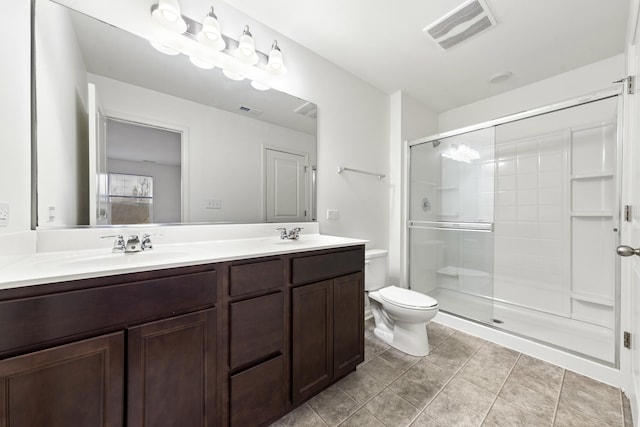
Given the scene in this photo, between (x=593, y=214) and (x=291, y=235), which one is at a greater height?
(x=593, y=214)

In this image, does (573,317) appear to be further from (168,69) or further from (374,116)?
(168,69)

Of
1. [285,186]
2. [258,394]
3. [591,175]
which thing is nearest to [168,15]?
[285,186]

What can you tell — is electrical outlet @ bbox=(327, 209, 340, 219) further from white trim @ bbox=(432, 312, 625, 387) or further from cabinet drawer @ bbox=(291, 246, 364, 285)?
white trim @ bbox=(432, 312, 625, 387)

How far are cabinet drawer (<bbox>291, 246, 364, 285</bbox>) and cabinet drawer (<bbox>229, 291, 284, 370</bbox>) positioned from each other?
0.14 metres

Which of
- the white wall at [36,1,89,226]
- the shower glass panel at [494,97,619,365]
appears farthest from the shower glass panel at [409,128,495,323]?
the white wall at [36,1,89,226]

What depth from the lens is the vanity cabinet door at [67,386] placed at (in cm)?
64

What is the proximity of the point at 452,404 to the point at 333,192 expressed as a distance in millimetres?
1634

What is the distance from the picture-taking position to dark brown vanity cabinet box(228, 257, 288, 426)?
3.39 ft

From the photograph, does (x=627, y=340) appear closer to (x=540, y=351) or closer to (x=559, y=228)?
(x=540, y=351)

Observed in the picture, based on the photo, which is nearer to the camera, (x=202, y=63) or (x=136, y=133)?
(x=136, y=133)

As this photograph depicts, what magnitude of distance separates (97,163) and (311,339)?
1.43 meters

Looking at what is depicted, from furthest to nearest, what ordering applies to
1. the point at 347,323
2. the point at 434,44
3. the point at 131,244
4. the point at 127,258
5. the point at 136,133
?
the point at 434,44 → the point at 347,323 → the point at 136,133 → the point at 131,244 → the point at 127,258

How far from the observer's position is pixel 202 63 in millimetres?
1472

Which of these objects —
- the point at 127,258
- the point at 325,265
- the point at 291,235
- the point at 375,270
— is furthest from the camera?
the point at 375,270
